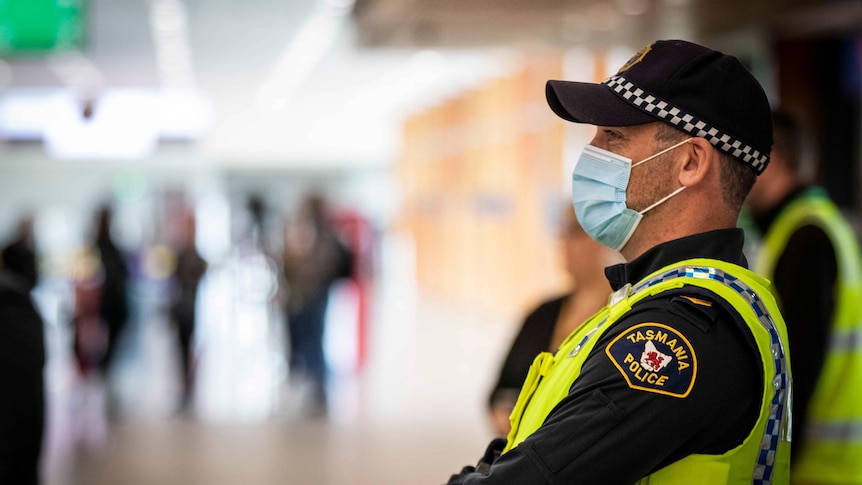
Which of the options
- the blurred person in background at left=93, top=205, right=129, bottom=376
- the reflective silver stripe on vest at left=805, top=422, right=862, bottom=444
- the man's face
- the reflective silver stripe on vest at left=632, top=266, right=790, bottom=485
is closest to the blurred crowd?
the blurred person in background at left=93, top=205, right=129, bottom=376

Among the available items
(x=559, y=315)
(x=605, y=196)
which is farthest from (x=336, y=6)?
(x=605, y=196)

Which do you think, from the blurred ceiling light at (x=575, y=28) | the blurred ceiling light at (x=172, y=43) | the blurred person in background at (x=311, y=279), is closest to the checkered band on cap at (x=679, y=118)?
the blurred ceiling light at (x=575, y=28)

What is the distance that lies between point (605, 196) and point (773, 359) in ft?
1.27

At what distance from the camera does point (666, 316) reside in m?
1.42

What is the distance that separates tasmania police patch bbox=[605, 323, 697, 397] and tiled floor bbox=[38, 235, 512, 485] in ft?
15.4

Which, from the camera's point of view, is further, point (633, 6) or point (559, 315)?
point (633, 6)

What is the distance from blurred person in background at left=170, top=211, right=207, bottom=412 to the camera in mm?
8688

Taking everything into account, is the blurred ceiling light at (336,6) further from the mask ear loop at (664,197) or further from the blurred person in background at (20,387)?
the mask ear loop at (664,197)

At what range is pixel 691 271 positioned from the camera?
59.3 inches

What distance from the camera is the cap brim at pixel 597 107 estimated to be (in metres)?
1.56

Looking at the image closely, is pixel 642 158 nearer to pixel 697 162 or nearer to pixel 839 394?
pixel 697 162

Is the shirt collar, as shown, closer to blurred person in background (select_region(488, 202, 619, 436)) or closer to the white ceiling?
blurred person in background (select_region(488, 202, 619, 436))

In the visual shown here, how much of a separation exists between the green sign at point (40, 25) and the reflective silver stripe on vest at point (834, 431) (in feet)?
19.3

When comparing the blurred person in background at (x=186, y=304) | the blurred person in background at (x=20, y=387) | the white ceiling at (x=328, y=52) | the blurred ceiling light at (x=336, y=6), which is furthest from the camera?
the blurred ceiling light at (x=336, y=6)
